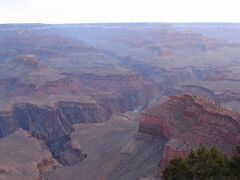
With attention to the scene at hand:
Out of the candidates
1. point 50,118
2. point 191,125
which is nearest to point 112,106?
point 50,118

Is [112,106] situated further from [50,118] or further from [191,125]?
[191,125]

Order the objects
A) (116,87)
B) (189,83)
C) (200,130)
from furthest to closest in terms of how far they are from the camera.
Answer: (116,87)
(189,83)
(200,130)

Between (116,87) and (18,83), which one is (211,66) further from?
(18,83)

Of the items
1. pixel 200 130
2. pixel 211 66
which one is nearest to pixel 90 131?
pixel 200 130

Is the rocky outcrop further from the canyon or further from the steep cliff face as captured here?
the steep cliff face

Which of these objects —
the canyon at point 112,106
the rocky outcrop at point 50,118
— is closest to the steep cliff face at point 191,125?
the canyon at point 112,106

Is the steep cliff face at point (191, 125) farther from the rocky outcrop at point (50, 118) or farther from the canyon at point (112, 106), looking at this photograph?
the rocky outcrop at point (50, 118)
